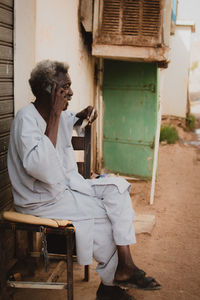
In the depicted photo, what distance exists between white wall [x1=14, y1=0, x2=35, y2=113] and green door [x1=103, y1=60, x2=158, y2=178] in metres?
3.23

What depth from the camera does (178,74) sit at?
36.1ft

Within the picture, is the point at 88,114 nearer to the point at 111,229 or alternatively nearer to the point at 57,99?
the point at 57,99

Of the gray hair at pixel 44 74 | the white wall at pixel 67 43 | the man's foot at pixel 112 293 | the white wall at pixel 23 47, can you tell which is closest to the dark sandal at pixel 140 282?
the man's foot at pixel 112 293

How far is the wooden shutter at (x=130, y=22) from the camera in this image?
4.91 meters

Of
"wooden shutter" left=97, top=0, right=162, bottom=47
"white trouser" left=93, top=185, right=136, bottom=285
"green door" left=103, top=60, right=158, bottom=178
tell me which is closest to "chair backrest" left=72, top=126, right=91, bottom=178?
"white trouser" left=93, top=185, right=136, bottom=285

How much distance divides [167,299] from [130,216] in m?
0.86

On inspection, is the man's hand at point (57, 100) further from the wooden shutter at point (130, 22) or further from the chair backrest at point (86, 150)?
the wooden shutter at point (130, 22)

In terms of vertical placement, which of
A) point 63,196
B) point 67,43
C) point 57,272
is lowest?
point 57,272

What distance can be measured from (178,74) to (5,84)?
29.2 feet

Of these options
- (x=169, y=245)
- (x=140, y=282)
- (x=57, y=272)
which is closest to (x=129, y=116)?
(x=169, y=245)

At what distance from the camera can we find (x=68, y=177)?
8.94 feet

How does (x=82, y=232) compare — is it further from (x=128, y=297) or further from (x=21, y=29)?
(x=21, y=29)

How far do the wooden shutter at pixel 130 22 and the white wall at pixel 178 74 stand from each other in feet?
20.0

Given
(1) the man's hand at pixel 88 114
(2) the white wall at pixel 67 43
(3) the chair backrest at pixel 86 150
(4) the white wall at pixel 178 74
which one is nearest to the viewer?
(1) the man's hand at pixel 88 114
